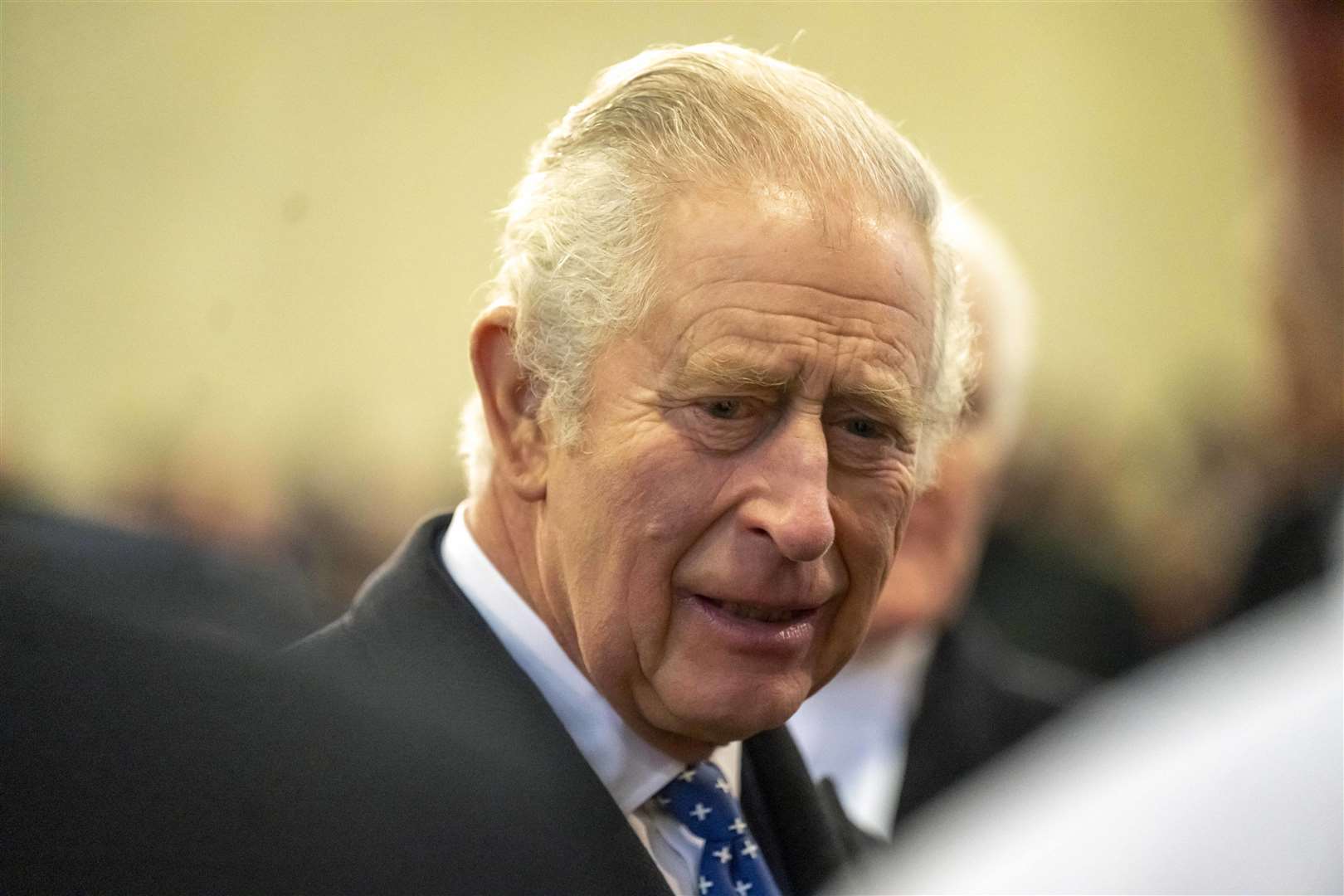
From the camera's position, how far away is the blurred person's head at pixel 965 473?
3.98 meters

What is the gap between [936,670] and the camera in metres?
4.09

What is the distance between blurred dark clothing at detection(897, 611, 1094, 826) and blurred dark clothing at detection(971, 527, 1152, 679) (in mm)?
2614

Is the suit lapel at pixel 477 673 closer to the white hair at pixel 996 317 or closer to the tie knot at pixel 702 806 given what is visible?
the tie knot at pixel 702 806

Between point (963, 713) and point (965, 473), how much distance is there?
64 cm

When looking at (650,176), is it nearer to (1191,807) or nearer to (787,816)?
(787,816)

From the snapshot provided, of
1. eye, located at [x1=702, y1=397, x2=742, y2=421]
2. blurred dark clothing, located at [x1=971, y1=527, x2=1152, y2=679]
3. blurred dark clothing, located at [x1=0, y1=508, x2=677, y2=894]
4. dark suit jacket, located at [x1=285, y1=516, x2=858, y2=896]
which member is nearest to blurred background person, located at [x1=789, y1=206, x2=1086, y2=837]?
dark suit jacket, located at [x1=285, y1=516, x2=858, y2=896]

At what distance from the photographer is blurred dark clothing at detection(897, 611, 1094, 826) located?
153 inches

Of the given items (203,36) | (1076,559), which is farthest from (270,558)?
(1076,559)

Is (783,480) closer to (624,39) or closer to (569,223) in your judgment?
(569,223)

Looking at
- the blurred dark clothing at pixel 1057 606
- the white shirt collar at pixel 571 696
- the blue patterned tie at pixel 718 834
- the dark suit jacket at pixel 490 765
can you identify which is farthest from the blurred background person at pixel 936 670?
the blurred dark clothing at pixel 1057 606

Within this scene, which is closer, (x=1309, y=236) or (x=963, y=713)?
(x=963, y=713)

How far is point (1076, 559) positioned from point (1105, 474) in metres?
0.64

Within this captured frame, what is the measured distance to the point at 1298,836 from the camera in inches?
44.5

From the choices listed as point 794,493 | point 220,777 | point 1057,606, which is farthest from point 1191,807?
point 1057,606
